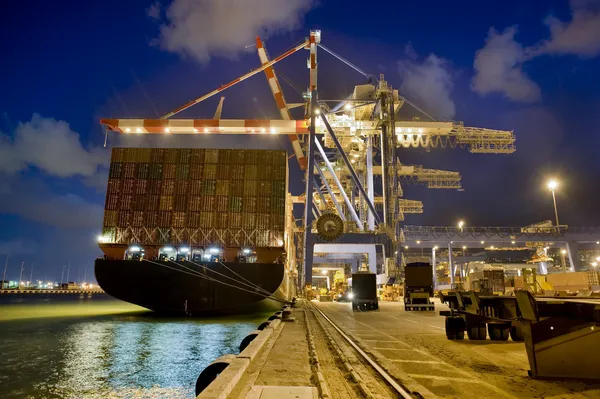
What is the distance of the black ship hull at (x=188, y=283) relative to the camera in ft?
81.6

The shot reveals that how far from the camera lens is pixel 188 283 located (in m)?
25.6

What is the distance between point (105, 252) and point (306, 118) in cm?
2179

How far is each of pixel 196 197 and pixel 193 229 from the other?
251 centimetres

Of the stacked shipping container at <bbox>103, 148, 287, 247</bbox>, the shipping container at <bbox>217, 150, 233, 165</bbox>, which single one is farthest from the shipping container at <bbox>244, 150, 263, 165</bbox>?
the shipping container at <bbox>217, 150, 233, 165</bbox>

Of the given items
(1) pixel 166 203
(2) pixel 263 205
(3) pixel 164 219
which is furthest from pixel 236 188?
(3) pixel 164 219

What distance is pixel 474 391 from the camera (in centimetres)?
494

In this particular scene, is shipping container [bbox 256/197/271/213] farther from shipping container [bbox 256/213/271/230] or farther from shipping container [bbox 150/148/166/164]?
shipping container [bbox 150/148/166/164]

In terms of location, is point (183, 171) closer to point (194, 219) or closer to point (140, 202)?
point (140, 202)

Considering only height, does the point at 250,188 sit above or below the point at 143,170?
below

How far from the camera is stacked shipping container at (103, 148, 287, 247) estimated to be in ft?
87.0

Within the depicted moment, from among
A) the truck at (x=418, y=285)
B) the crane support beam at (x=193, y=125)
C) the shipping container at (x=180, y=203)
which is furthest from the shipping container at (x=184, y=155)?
the truck at (x=418, y=285)

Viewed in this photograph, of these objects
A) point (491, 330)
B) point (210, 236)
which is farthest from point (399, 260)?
point (491, 330)

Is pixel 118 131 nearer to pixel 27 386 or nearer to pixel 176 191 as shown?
pixel 176 191

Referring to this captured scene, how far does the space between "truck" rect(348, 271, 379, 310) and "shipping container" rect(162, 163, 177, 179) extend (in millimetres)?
15842
